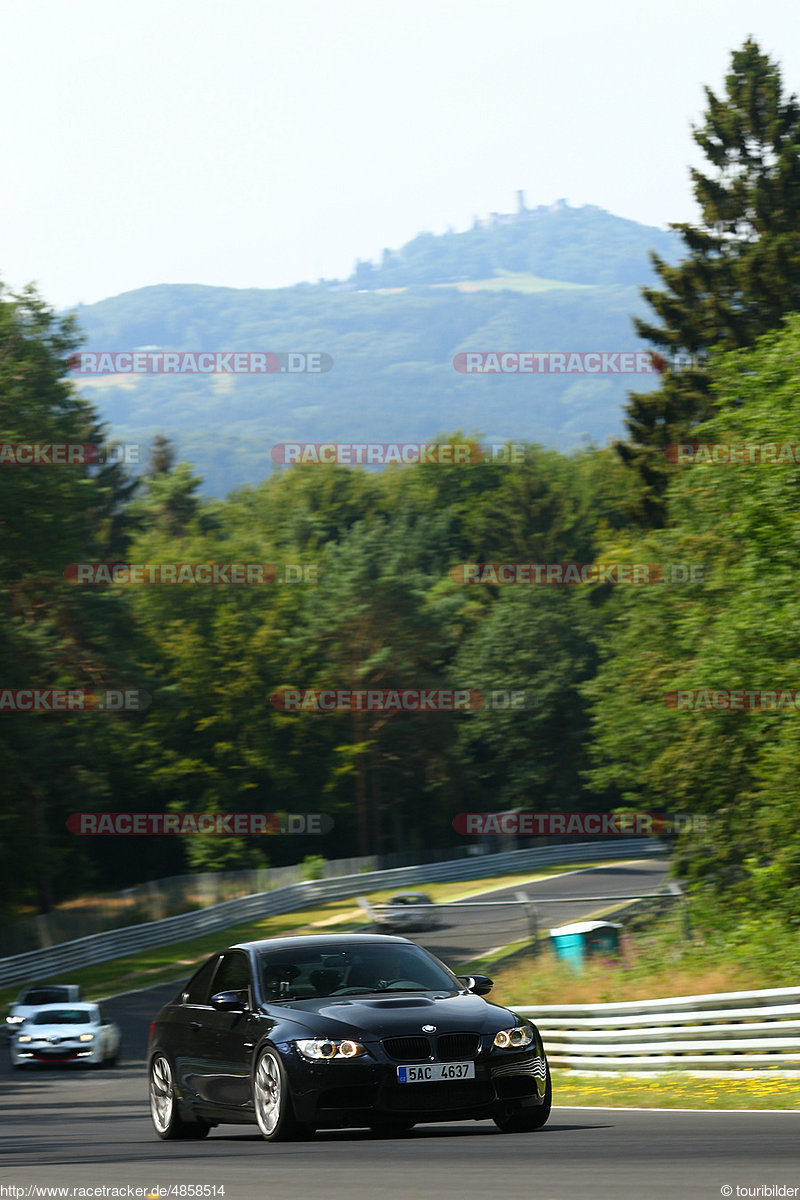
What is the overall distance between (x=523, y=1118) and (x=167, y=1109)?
2.69m

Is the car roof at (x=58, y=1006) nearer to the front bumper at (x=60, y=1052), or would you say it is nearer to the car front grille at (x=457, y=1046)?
the front bumper at (x=60, y=1052)

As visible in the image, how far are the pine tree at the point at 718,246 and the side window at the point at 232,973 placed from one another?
132 ft

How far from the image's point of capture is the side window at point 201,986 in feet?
36.1

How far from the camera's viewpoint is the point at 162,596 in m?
76.9

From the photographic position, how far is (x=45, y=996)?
29.5 m

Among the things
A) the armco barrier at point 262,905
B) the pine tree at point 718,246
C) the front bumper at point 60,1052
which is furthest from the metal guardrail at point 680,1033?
the pine tree at point 718,246

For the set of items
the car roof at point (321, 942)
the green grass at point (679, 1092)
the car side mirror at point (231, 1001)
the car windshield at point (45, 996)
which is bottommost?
the car windshield at point (45, 996)

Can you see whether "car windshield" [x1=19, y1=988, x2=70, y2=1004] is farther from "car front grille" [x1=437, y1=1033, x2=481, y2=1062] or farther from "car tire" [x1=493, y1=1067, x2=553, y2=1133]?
"car front grille" [x1=437, y1=1033, x2=481, y2=1062]

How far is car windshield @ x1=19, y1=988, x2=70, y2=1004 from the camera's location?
29.4 metres

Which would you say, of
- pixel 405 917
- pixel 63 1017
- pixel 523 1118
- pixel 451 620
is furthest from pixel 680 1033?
pixel 451 620

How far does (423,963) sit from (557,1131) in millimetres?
1321

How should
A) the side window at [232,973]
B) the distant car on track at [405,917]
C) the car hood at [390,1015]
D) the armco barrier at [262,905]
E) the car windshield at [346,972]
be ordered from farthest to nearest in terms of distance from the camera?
the distant car on track at [405,917]
the armco barrier at [262,905]
the side window at [232,973]
the car windshield at [346,972]
the car hood at [390,1015]

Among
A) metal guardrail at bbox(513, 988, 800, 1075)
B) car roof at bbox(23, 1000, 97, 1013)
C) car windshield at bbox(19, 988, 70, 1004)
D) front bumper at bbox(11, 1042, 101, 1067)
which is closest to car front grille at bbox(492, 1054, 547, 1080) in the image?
metal guardrail at bbox(513, 988, 800, 1075)

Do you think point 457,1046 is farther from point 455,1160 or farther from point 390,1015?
point 455,1160
